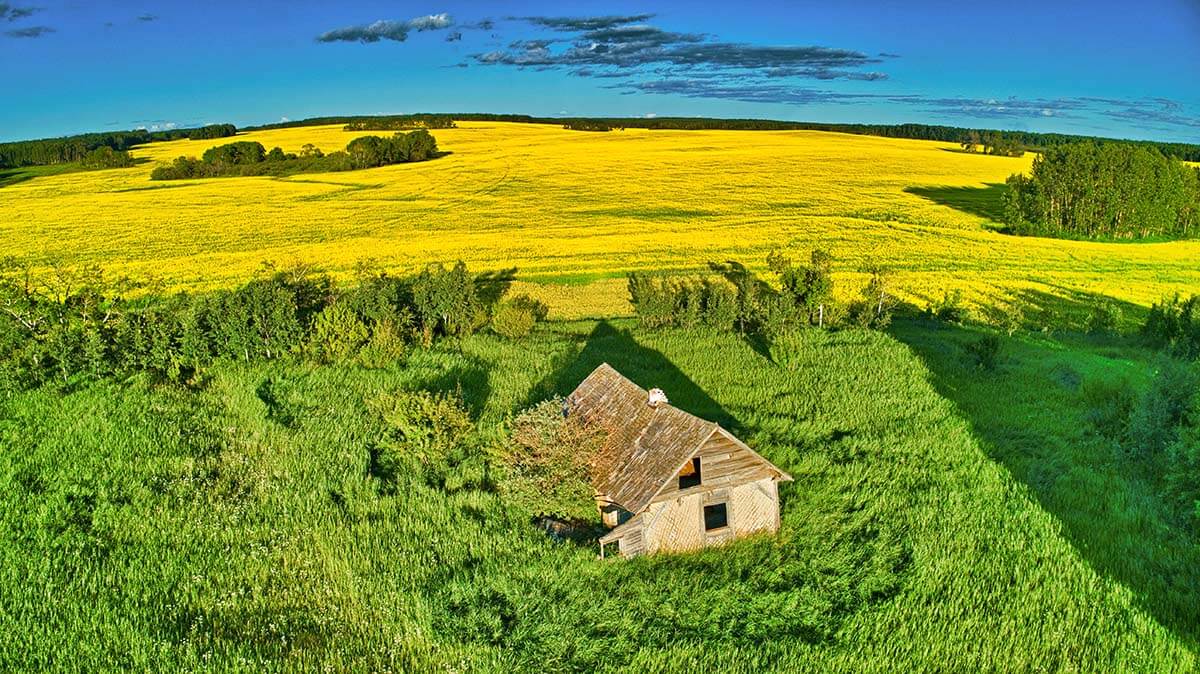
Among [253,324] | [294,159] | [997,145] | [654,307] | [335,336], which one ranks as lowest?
[654,307]

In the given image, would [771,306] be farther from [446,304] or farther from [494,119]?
[494,119]

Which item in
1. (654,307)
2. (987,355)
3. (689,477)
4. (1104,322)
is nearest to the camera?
(689,477)

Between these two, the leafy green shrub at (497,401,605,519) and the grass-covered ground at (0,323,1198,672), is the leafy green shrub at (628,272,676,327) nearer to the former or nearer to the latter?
the grass-covered ground at (0,323,1198,672)

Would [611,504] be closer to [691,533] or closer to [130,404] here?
[691,533]

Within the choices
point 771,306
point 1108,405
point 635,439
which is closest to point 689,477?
point 635,439

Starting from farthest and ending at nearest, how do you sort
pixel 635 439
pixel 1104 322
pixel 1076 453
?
pixel 1104 322 → pixel 1076 453 → pixel 635 439

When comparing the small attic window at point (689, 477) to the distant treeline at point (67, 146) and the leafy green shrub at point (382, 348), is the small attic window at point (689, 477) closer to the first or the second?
the leafy green shrub at point (382, 348)

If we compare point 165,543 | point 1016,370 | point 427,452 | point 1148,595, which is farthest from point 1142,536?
point 165,543
